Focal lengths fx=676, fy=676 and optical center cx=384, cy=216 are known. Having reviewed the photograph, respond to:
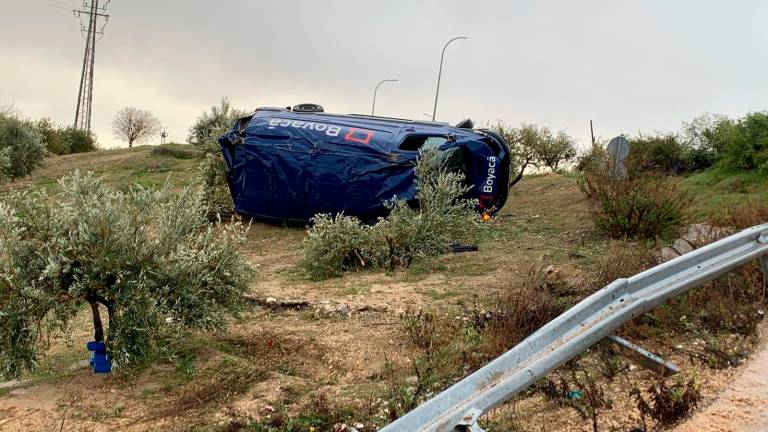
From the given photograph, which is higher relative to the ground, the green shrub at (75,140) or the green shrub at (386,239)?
the green shrub at (75,140)

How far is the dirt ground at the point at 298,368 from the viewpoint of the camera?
4434 mm

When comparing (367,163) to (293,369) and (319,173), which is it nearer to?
(319,173)

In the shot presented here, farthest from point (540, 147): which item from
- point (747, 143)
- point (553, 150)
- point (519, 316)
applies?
point (519, 316)

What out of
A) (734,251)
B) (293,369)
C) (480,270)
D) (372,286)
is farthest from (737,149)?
(293,369)

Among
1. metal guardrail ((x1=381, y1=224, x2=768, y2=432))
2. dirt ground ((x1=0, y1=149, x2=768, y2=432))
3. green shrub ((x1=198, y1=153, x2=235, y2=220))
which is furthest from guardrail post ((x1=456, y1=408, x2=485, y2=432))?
green shrub ((x1=198, y1=153, x2=235, y2=220))

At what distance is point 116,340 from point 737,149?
49.3 feet

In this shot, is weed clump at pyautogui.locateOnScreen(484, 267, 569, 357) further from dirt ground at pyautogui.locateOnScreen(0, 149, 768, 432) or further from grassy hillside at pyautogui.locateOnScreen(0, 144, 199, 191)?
grassy hillside at pyautogui.locateOnScreen(0, 144, 199, 191)

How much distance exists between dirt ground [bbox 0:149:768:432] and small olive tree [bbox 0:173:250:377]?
33cm

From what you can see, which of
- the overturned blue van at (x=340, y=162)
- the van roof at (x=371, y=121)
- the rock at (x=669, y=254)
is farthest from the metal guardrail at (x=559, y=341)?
the van roof at (x=371, y=121)

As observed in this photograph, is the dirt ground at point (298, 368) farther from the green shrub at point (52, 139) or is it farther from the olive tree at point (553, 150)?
the green shrub at point (52, 139)

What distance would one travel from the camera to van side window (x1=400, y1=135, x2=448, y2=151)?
45.5 ft

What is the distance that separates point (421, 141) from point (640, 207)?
17.1 feet

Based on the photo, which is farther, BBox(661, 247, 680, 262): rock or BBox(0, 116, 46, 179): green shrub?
BBox(0, 116, 46, 179): green shrub

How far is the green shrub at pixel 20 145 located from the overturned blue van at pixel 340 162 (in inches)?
538
